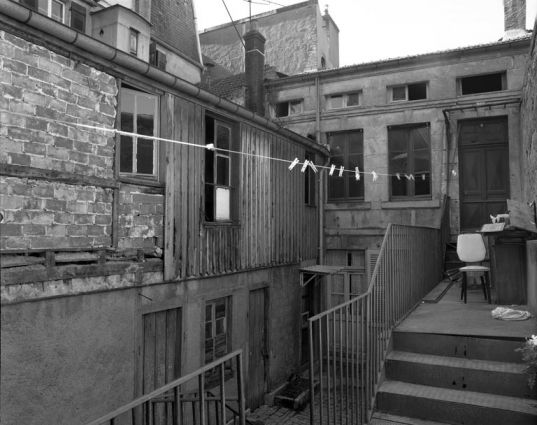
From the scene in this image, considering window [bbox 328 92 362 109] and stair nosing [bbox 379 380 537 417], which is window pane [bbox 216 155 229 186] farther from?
window [bbox 328 92 362 109]

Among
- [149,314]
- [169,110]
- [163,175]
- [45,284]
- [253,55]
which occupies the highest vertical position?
[253,55]

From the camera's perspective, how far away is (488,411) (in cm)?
414

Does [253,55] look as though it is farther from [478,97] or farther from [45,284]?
[45,284]

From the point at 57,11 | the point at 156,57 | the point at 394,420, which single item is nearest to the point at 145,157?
the point at 394,420

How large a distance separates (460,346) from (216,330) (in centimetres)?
488

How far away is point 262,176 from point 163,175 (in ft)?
11.2

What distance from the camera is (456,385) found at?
4594 millimetres

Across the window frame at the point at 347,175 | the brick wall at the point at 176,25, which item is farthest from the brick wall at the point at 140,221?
the brick wall at the point at 176,25

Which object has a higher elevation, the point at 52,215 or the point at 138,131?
the point at 138,131

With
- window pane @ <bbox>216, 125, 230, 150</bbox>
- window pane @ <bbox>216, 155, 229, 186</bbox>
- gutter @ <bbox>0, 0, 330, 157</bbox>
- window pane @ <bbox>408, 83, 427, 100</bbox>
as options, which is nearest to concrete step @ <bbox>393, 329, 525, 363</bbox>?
window pane @ <bbox>216, 155, 229, 186</bbox>

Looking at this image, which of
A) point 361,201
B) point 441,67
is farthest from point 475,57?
point 361,201

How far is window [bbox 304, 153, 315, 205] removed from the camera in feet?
41.9

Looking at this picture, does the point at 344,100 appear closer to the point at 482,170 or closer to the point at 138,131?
the point at 482,170

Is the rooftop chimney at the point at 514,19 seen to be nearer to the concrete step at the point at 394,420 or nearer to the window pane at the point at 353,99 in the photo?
the window pane at the point at 353,99
